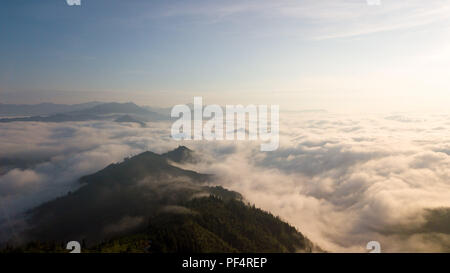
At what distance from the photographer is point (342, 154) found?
131000 millimetres

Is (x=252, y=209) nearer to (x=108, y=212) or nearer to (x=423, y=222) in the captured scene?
(x=108, y=212)

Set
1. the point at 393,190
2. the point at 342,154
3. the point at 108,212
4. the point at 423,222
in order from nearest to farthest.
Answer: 1. the point at 108,212
2. the point at 423,222
3. the point at 393,190
4. the point at 342,154

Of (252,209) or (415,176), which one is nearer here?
(252,209)

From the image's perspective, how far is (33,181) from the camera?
11469 centimetres

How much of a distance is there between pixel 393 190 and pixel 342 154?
38166 mm

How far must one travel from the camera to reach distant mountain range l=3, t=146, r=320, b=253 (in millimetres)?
44062

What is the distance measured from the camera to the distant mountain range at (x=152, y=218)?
44062 millimetres

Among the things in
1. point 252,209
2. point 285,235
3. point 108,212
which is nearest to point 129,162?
point 108,212

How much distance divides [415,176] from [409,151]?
66.4 feet

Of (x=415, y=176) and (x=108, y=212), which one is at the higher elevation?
(x=415, y=176)

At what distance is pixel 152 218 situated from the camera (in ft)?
201
